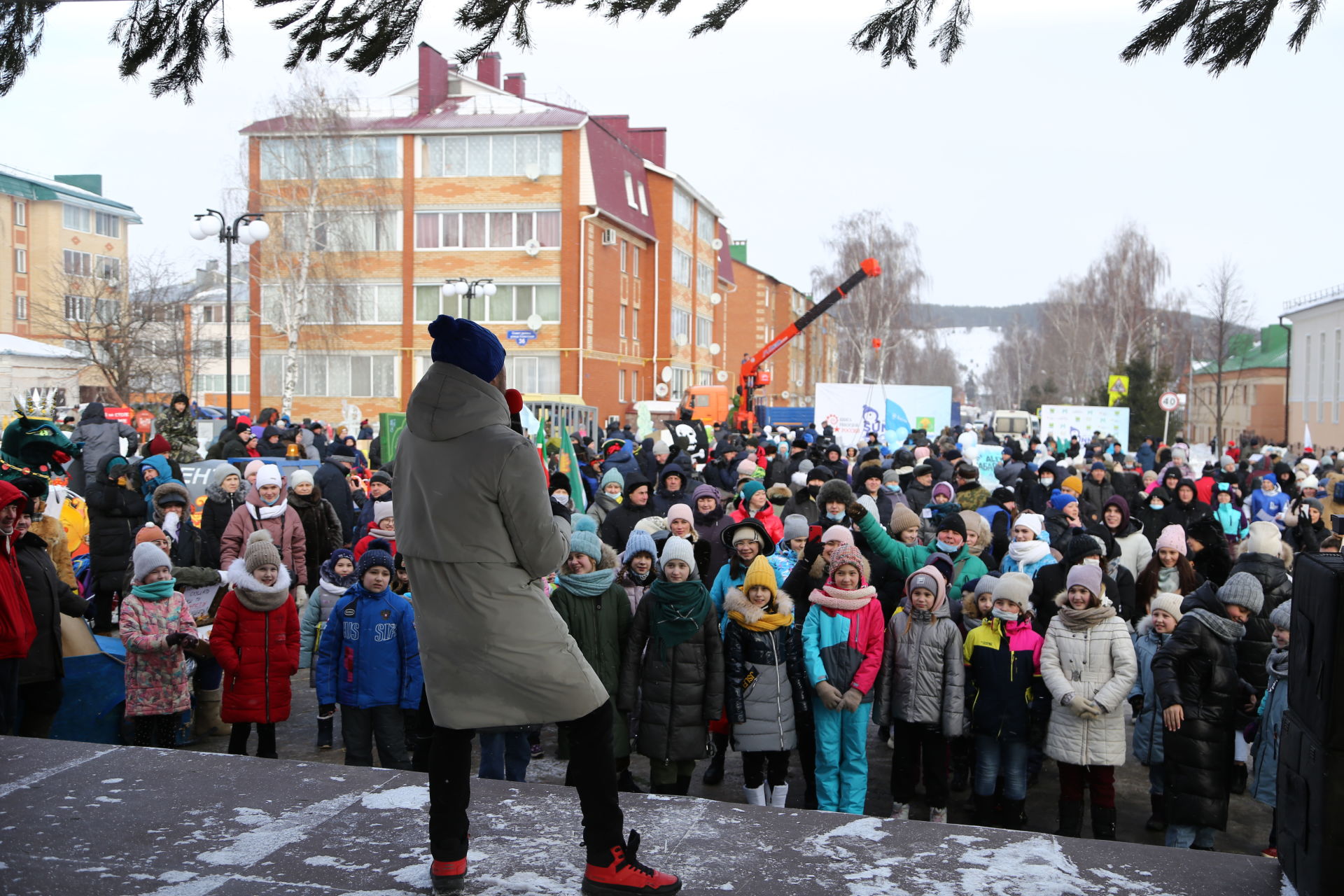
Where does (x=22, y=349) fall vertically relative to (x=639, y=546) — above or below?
above

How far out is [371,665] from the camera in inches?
236

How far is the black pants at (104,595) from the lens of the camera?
9453mm

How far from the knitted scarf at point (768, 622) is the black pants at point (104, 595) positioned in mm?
6167

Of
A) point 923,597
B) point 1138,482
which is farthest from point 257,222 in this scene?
point 923,597

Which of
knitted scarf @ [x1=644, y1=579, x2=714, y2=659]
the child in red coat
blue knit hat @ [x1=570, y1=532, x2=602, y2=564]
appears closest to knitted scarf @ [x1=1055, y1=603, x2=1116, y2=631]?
knitted scarf @ [x1=644, y1=579, x2=714, y2=659]

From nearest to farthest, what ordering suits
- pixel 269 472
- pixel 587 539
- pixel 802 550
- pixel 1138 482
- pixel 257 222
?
1. pixel 587 539
2. pixel 802 550
3. pixel 269 472
4. pixel 1138 482
5. pixel 257 222

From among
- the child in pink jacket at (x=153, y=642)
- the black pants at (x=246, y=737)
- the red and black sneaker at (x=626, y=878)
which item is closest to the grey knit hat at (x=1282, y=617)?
the red and black sneaker at (x=626, y=878)

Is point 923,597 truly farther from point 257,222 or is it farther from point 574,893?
point 257,222

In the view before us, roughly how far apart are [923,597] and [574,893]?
3.24m

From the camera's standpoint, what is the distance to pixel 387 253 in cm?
4212

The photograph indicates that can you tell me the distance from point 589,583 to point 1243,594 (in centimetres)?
351

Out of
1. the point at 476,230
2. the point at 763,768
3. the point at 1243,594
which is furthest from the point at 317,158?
the point at 1243,594

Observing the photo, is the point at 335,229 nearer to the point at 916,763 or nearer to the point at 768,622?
the point at 768,622

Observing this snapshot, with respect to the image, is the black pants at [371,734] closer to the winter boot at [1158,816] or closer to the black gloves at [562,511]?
the black gloves at [562,511]
